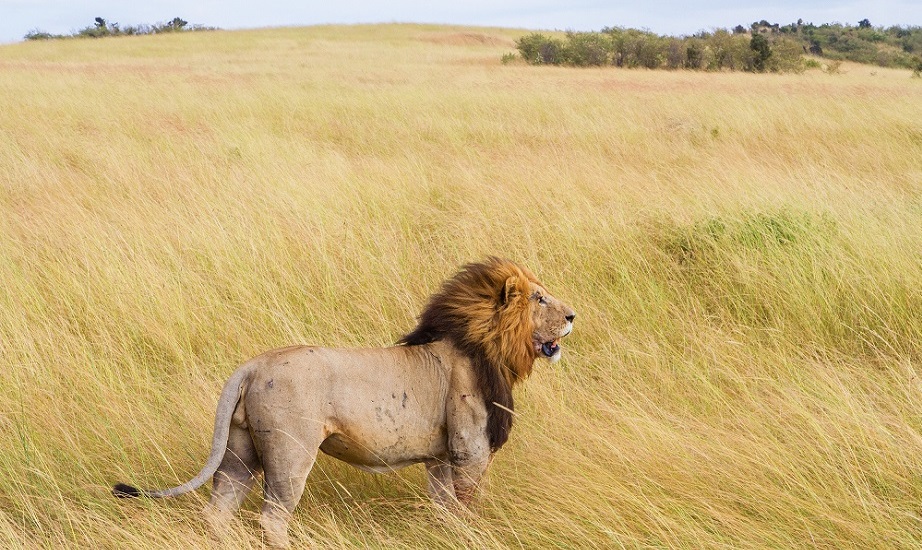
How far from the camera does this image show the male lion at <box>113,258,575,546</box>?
2557 millimetres

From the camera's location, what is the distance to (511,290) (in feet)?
10.0

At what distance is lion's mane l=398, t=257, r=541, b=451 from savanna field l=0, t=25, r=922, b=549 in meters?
0.36

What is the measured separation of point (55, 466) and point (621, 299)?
2.93 metres

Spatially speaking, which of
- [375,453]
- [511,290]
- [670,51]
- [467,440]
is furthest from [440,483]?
[670,51]

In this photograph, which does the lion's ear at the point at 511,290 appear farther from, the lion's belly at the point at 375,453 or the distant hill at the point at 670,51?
the distant hill at the point at 670,51

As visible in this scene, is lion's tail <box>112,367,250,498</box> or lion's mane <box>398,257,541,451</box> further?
lion's mane <box>398,257,541,451</box>

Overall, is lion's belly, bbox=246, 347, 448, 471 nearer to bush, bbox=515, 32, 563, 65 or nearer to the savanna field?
the savanna field

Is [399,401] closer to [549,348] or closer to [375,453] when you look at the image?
[375,453]

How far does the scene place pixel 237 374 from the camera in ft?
8.55

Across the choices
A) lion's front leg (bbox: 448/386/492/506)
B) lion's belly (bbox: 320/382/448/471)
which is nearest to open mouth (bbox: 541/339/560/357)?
lion's front leg (bbox: 448/386/492/506)

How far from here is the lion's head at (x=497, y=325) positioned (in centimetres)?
295

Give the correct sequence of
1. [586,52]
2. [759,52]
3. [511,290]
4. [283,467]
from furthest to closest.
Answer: [586,52] < [759,52] < [511,290] < [283,467]

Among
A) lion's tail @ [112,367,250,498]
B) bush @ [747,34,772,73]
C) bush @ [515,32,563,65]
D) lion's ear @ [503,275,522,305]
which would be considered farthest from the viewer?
bush @ [515,32,563,65]

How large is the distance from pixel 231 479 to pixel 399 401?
57 centimetres
